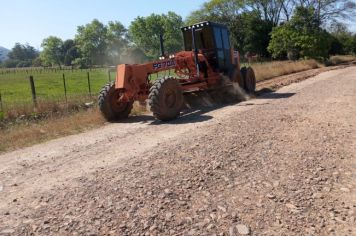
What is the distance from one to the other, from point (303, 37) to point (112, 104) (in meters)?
30.6

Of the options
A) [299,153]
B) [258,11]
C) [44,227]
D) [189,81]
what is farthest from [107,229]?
[258,11]

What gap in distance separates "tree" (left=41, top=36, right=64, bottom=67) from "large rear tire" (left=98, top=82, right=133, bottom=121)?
431 ft

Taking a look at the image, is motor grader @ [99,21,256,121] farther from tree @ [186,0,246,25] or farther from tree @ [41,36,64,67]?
tree @ [41,36,64,67]

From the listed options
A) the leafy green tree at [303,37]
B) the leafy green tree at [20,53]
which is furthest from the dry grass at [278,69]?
the leafy green tree at [20,53]

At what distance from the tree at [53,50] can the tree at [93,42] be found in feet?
74.3

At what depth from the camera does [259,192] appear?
506 centimetres

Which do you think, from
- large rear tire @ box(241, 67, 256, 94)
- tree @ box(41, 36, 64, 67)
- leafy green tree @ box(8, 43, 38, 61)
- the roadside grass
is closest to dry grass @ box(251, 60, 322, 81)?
large rear tire @ box(241, 67, 256, 94)

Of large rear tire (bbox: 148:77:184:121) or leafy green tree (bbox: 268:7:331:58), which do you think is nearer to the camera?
large rear tire (bbox: 148:77:184:121)

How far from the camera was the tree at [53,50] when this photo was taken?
13725 cm

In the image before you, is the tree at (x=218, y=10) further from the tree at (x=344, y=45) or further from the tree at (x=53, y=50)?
the tree at (x=53, y=50)

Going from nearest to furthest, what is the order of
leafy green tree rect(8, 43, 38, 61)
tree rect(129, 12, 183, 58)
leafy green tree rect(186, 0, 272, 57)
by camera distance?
leafy green tree rect(186, 0, 272, 57) → tree rect(129, 12, 183, 58) → leafy green tree rect(8, 43, 38, 61)

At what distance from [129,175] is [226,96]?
926 centimetres

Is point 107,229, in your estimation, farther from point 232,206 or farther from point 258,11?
point 258,11

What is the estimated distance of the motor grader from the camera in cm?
1074
